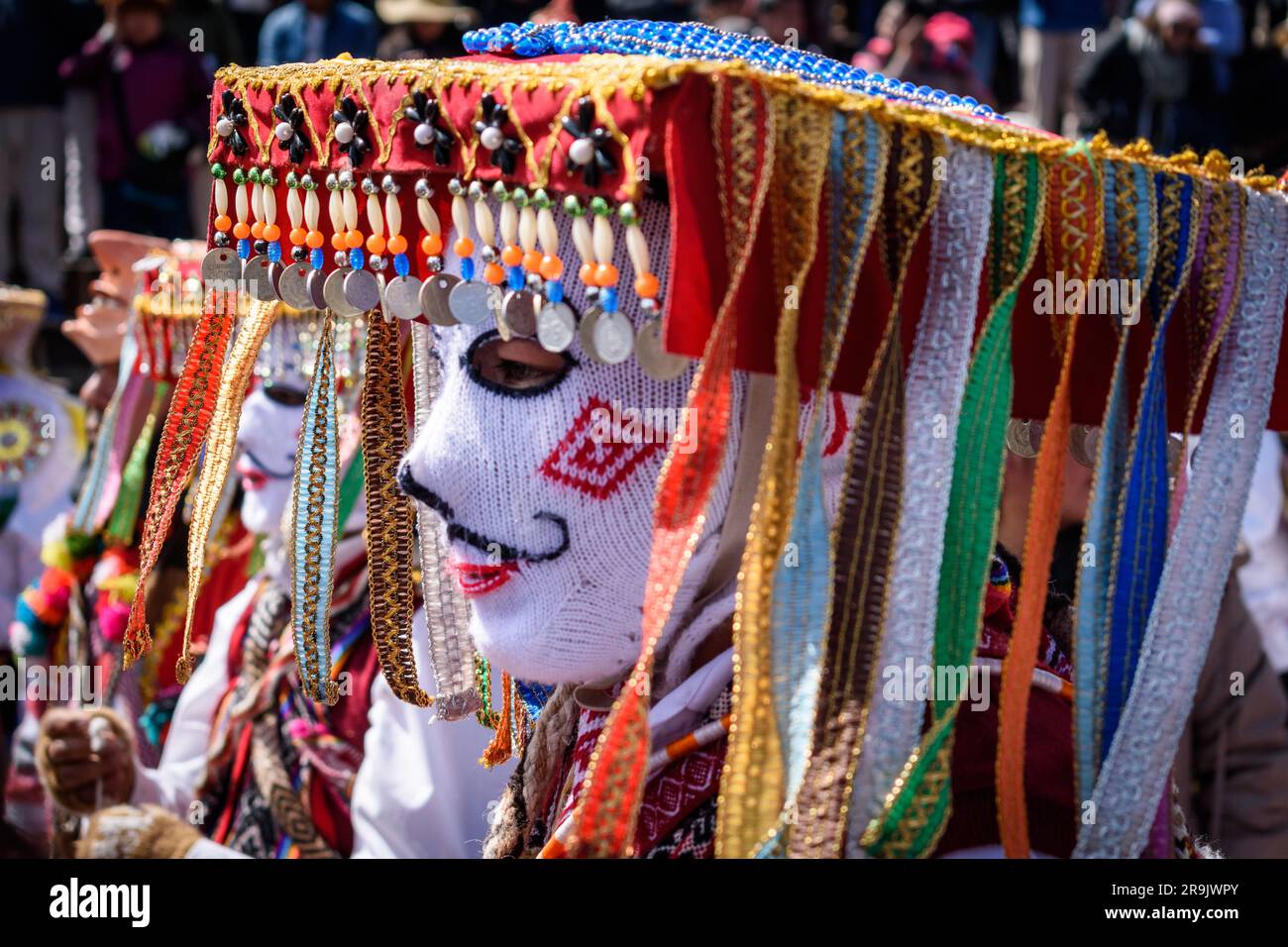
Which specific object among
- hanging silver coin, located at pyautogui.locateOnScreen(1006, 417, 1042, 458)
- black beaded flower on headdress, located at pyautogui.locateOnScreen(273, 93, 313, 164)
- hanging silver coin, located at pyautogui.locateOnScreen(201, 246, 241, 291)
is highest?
black beaded flower on headdress, located at pyautogui.locateOnScreen(273, 93, 313, 164)

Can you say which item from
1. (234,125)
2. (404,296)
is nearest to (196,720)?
(234,125)

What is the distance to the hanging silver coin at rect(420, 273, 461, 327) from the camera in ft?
5.59

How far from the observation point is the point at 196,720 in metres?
3.89

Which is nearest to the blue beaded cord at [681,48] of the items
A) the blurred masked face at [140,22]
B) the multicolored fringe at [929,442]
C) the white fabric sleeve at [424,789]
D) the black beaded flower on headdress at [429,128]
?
the black beaded flower on headdress at [429,128]

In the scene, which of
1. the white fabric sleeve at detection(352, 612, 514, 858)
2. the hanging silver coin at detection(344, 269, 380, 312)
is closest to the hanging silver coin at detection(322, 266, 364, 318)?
the hanging silver coin at detection(344, 269, 380, 312)

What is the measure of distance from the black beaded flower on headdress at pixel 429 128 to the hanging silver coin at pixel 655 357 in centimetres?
27

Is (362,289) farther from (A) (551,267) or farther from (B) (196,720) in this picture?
(B) (196,720)

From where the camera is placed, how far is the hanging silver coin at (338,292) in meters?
1.82

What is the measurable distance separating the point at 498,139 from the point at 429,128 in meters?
0.11

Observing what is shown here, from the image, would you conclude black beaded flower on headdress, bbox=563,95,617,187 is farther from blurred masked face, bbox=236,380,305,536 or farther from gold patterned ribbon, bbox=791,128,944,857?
blurred masked face, bbox=236,380,305,536

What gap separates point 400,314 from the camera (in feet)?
5.73

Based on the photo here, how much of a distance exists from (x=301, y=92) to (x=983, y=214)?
0.79m

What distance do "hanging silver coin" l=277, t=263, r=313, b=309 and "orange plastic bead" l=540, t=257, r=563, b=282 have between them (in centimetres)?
43

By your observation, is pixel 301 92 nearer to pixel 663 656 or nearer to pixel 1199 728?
pixel 663 656
